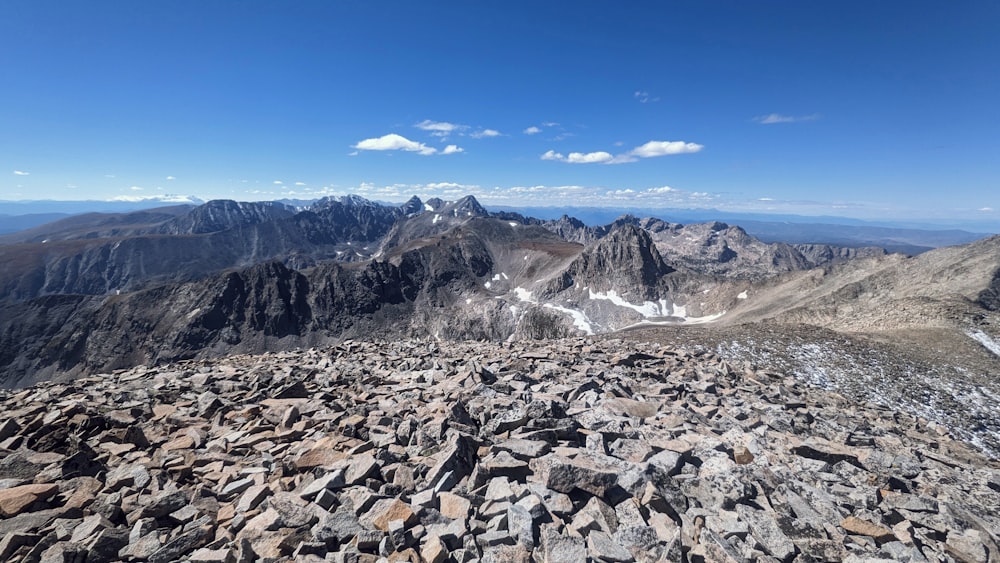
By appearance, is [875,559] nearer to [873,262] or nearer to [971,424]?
[971,424]

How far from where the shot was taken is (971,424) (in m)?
18.9

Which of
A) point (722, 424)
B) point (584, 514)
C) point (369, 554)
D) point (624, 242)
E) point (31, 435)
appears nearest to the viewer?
point (369, 554)

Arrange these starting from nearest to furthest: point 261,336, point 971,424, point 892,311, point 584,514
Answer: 1. point 584,514
2. point 971,424
3. point 892,311
4. point 261,336

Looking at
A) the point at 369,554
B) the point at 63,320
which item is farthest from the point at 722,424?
the point at 63,320

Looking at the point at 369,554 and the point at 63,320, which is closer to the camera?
the point at 369,554

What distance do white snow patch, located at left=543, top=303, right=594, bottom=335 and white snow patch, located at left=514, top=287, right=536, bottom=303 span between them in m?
11.1

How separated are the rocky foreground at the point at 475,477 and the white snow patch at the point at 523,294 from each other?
147 m

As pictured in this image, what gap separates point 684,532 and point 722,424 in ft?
19.4

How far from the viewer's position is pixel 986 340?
28891 mm

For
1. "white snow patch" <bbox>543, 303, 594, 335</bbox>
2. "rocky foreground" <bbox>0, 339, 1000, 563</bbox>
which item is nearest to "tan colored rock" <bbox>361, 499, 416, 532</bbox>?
"rocky foreground" <bbox>0, 339, 1000, 563</bbox>

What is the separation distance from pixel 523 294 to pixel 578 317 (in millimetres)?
35353

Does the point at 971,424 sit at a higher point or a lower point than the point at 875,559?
lower

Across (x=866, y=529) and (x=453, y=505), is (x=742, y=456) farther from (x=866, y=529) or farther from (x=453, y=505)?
(x=453, y=505)

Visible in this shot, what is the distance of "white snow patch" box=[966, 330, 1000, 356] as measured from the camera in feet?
90.0
